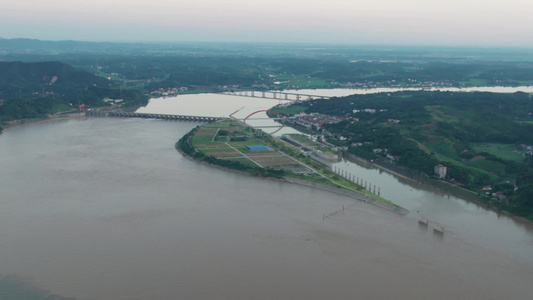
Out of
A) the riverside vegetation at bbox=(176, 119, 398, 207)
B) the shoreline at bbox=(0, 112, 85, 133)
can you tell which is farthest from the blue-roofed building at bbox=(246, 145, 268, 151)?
the shoreline at bbox=(0, 112, 85, 133)

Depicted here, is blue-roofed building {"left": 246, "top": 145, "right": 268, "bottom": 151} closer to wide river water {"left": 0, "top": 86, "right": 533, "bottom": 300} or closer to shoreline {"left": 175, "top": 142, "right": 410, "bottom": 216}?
shoreline {"left": 175, "top": 142, "right": 410, "bottom": 216}

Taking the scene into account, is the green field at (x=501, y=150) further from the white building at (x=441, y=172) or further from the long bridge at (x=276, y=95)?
the long bridge at (x=276, y=95)

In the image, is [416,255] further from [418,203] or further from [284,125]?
[284,125]

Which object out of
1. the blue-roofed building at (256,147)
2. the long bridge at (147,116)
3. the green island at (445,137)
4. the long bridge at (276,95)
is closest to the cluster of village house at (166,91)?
the long bridge at (276,95)

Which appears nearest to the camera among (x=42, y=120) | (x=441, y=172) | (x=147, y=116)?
(x=441, y=172)

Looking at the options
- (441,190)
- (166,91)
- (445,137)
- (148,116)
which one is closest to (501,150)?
(445,137)

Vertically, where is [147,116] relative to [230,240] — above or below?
below

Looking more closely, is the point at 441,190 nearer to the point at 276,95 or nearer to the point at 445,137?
the point at 445,137
